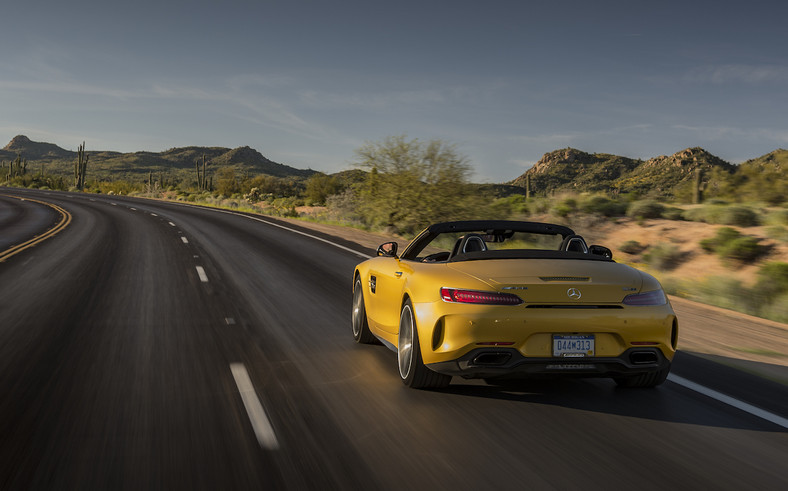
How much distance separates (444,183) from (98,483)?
888 inches

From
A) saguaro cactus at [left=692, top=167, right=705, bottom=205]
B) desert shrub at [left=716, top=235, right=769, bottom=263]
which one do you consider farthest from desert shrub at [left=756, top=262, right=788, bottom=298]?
saguaro cactus at [left=692, top=167, right=705, bottom=205]

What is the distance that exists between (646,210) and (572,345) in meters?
20.8

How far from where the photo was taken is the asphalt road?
12.7 ft

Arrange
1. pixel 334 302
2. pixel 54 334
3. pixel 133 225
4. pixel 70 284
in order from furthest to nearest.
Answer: pixel 133 225 → pixel 70 284 → pixel 334 302 → pixel 54 334

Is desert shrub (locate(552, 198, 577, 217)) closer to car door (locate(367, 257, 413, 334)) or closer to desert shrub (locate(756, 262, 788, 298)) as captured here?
desert shrub (locate(756, 262, 788, 298))

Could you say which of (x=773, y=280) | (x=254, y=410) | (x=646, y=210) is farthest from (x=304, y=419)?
(x=646, y=210)

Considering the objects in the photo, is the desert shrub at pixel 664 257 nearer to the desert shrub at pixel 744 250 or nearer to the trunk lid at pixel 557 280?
the desert shrub at pixel 744 250

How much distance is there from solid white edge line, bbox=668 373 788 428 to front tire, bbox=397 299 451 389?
83.7 inches

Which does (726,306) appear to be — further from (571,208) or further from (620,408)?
(571,208)

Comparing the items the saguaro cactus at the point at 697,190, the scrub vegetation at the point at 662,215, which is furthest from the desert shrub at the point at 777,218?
the saguaro cactus at the point at 697,190

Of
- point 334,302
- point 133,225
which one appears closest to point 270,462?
point 334,302

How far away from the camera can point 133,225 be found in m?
28.2

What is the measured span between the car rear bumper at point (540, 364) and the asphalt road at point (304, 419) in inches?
11.0

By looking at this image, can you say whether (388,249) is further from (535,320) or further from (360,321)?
(535,320)
